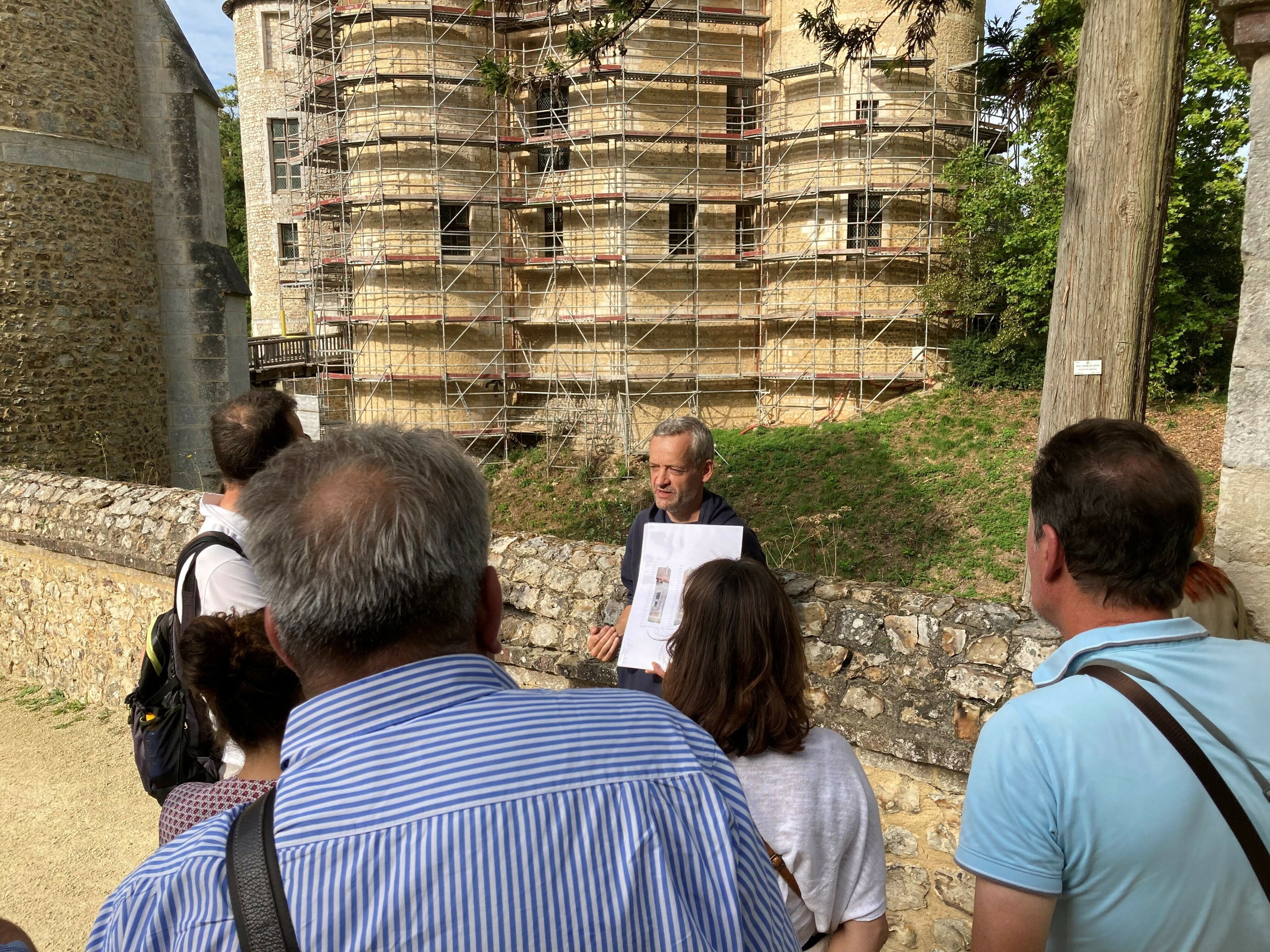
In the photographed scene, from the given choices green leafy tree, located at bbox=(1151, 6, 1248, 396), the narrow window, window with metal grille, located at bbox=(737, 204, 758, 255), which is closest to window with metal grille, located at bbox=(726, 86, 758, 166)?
window with metal grille, located at bbox=(737, 204, 758, 255)

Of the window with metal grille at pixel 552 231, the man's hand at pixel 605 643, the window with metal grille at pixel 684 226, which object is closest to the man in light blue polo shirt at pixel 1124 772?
the man's hand at pixel 605 643

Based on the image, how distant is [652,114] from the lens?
2108 cm

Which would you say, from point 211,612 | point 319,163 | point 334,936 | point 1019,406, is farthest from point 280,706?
point 319,163

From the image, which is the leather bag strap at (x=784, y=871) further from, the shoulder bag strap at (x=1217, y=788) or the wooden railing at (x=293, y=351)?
the wooden railing at (x=293, y=351)

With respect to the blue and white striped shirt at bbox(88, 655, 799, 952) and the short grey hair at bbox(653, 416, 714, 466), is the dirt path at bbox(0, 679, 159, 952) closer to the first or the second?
the short grey hair at bbox(653, 416, 714, 466)

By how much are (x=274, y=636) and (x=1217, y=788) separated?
58.3 inches

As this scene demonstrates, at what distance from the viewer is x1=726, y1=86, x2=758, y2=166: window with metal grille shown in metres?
22.0

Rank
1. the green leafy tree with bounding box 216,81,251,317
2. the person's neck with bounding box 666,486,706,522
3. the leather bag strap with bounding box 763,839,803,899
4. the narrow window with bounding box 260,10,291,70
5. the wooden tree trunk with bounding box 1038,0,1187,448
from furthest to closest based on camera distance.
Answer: the green leafy tree with bounding box 216,81,251,317 → the narrow window with bounding box 260,10,291,70 → the wooden tree trunk with bounding box 1038,0,1187,448 → the person's neck with bounding box 666,486,706,522 → the leather bag strap with bounding box 763,839,803,899

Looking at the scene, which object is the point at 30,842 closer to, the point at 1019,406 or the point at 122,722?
the point at 122,722

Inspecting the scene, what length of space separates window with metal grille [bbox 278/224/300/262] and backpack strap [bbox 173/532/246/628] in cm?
3100

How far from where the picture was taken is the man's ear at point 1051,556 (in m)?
1.64

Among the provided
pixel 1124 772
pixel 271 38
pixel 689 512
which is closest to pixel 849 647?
pixel 689 512

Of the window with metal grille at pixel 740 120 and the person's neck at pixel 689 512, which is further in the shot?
the window with metal grille at pixel 740 120

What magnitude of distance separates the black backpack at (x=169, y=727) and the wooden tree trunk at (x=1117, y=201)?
159 inches
